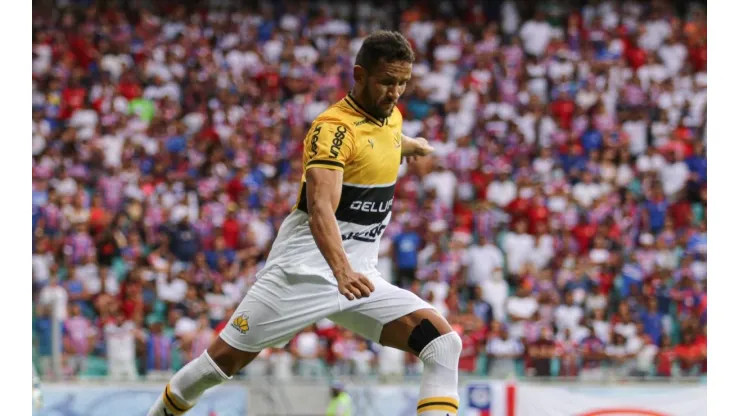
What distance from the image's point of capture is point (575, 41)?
22.0 meters

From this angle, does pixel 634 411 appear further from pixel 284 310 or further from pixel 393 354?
pixel 284 310

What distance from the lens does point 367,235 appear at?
6.73 meters

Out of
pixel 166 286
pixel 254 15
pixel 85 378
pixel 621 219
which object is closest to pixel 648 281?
pixel 621 219

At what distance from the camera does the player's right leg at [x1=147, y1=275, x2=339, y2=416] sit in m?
6.64

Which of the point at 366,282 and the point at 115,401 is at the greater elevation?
the point at 366,282

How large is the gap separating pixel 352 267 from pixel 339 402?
22.9ft

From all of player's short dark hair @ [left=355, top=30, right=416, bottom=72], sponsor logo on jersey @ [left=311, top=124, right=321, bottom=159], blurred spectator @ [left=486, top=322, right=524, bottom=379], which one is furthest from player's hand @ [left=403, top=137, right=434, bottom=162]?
blurred spectator @ [left=486, top=322, right=524, bottom=379]

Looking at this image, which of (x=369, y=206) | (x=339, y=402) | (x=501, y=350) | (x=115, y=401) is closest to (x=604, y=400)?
(x=501, y=350)

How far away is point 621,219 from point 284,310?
11.7 m

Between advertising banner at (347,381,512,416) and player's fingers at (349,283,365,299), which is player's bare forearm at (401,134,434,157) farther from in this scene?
advertising banner at (347,381,512,416)

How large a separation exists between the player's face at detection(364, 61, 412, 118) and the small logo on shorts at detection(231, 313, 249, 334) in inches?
56.3

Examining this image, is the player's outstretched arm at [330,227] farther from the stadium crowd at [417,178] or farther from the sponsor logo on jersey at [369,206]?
the stadium crowd at [417,178]

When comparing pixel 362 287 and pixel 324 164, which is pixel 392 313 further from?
pixel 324 164

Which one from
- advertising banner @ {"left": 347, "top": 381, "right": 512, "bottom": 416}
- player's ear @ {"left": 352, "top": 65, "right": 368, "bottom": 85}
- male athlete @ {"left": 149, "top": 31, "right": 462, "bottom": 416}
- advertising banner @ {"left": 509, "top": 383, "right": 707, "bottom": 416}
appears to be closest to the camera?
male athlete @ {"left": 149, "top": 31, "right": 462, "bottom": 416}
